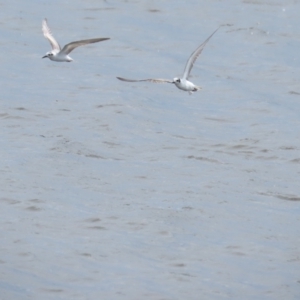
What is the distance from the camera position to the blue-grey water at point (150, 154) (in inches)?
742

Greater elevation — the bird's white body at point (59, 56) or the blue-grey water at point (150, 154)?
the bird's white body at point (59, 56)

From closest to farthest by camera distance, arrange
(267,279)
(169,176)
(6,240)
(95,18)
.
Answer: (267,279)
(6,240)
(169,176)
(95,18)

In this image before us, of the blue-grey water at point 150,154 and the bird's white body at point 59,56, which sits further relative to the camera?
the bird's white body at point 59,56

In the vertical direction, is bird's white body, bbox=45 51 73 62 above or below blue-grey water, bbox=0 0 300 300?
above

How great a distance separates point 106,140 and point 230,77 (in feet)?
24.8

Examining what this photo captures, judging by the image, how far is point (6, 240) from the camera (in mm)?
19875

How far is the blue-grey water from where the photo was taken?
18.8m

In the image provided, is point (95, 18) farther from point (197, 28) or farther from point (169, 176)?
point (169, 176)

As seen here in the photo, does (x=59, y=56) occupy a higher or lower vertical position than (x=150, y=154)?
higher

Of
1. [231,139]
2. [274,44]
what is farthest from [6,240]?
[274,44]

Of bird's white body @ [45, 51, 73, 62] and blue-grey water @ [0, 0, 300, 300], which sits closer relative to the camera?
blue-grey water @ [0, 0, 300, 300]

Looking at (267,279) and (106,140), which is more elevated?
(267,279)

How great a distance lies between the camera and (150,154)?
25.8m

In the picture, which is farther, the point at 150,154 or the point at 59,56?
the point at 150,154
